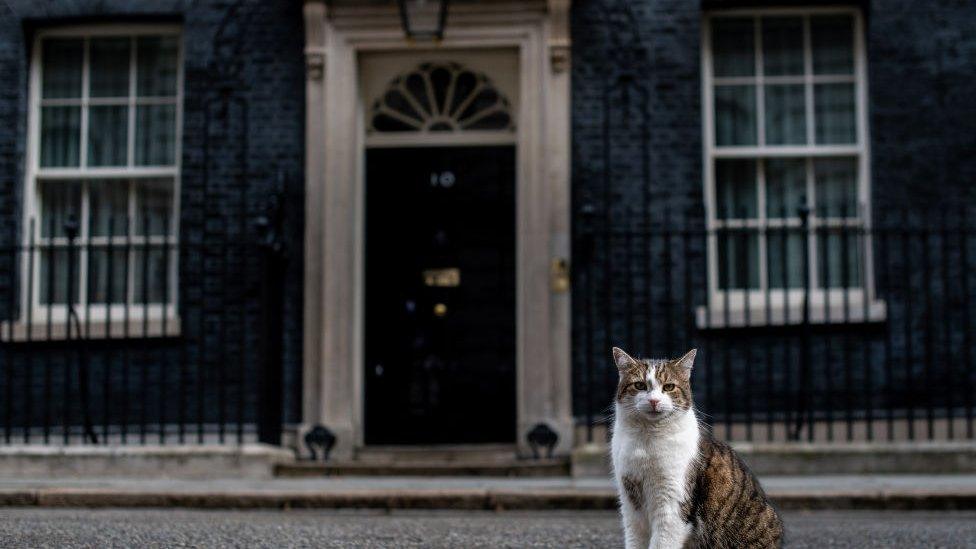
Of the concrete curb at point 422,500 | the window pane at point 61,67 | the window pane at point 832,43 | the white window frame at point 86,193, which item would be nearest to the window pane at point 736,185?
the window pane at point 832,43

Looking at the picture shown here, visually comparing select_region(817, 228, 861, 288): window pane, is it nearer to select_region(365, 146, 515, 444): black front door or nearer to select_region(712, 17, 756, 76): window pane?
select_region(712, 17, 756, 76): window pane

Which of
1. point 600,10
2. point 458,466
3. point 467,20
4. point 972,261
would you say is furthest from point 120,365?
point 972,261

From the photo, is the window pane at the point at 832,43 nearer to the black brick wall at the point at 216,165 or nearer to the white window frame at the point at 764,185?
the white window frame at the point at 764,185

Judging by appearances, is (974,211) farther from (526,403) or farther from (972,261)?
(526,403)

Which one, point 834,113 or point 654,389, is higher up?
point 834,113

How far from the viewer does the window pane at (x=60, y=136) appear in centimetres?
1192

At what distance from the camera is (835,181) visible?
11.5 m

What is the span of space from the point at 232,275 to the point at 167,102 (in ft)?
5.73

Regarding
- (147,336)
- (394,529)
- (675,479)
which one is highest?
(147,336)

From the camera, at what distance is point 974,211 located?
1115cm

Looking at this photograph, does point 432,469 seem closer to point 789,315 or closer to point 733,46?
point 789,315

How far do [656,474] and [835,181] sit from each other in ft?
22.9

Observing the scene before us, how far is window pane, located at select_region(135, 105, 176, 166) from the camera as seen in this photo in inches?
467

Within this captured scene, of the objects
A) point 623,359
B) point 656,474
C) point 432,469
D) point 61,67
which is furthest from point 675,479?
point 61,67
